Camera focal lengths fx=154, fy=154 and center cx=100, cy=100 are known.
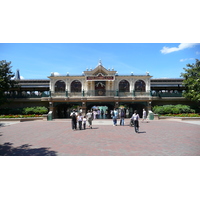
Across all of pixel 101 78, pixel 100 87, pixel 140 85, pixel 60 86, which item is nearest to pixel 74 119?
pixel 101 78

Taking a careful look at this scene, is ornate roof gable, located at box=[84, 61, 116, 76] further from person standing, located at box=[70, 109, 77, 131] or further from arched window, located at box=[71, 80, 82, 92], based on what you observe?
person standing, located at box=[70, 109, 77, 131]

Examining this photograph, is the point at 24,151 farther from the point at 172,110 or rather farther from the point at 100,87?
the point at 172,110

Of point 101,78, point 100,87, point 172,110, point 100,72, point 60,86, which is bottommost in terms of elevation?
point 172,110

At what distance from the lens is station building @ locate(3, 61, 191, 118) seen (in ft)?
85.7

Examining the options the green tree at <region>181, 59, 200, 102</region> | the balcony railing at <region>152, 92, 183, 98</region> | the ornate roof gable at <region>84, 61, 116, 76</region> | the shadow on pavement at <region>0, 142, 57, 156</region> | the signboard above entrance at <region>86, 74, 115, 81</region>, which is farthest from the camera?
the balcony railing at <region>152, 92, 183, 98</region>

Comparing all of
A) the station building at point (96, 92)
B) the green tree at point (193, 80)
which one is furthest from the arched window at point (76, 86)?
the green tree at point (193, 80)

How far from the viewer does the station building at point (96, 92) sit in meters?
26.1

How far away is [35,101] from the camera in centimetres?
2780

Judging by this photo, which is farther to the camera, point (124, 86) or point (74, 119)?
point (124, 86)

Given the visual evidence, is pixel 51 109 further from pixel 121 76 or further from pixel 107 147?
pixel 107 147

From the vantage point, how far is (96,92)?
2700 cm

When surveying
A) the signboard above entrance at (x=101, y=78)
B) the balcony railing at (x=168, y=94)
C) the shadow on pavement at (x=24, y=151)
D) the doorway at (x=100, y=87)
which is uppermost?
the signboard above entrance at (x=101, y=78)

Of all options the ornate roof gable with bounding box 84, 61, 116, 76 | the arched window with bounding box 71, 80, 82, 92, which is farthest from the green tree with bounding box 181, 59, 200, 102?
the arched window with bounding box 71, 80, 82, 92

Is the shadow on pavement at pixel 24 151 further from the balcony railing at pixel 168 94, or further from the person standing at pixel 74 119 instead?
the balcony railing at pixel 168 94
